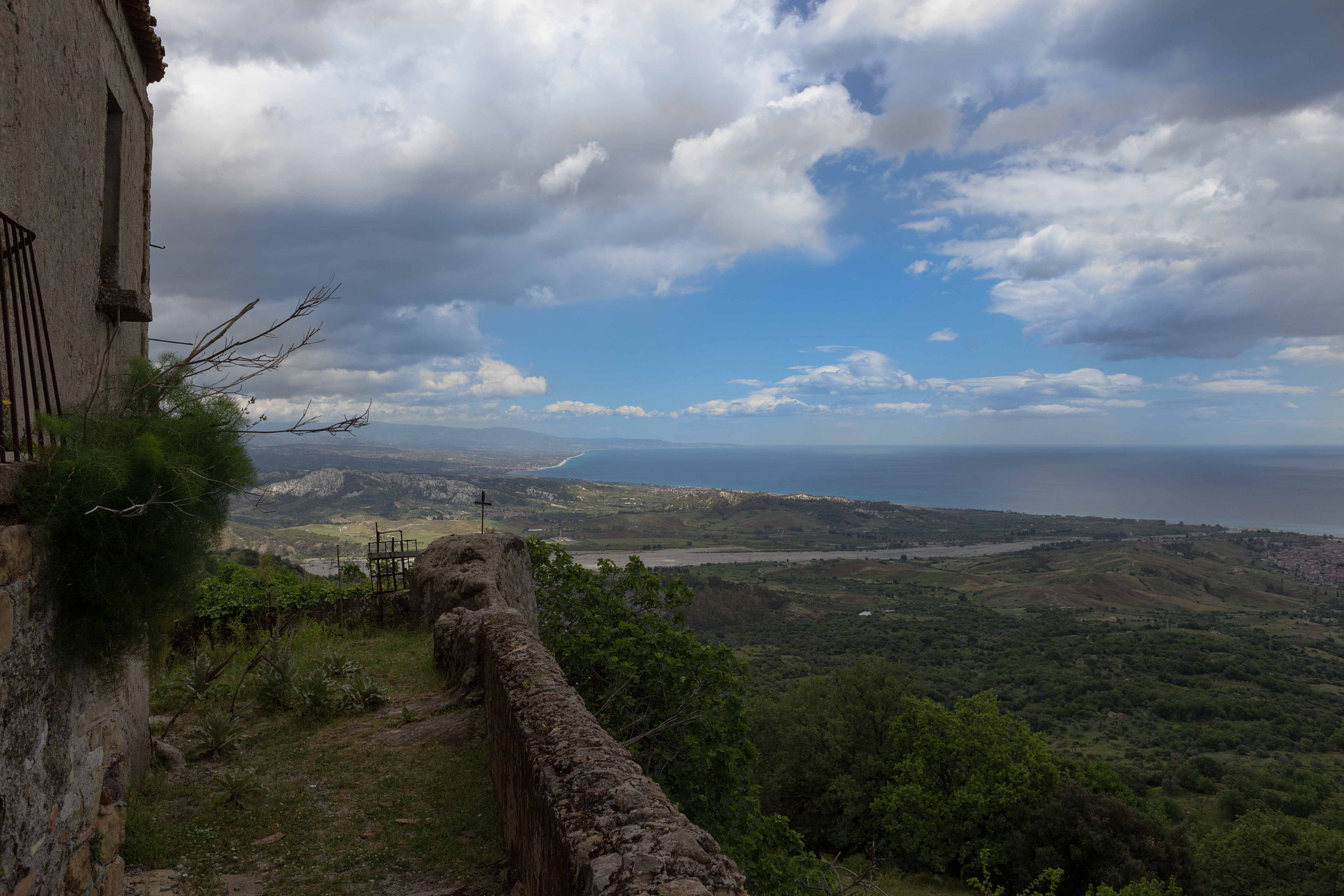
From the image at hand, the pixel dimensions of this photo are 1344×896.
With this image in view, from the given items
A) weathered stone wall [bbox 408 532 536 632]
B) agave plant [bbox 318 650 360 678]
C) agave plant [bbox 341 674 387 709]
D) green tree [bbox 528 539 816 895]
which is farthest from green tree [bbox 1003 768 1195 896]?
agave plant [bbox 318 650 360 678]

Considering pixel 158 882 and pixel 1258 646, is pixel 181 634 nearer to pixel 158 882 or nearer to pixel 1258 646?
pixel 158 882

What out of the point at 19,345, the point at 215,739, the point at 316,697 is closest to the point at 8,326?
the point at 19,345

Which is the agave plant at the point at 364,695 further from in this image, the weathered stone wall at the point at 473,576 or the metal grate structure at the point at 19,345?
the metal grate structure at the point at 19,345

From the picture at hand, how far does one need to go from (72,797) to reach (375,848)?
270cm

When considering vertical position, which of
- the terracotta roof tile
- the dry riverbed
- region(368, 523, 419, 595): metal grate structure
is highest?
the terracotta roof tile

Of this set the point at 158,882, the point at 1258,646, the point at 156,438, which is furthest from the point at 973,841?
the point at 1258,646

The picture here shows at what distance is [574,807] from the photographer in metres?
4.05

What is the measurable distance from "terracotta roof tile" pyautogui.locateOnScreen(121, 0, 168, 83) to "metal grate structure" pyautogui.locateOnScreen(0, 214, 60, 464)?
141 inches

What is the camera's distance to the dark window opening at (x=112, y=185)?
592 cm

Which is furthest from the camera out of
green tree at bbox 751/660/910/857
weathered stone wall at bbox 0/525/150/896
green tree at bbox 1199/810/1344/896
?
green tree at bbox 751/660/910/857

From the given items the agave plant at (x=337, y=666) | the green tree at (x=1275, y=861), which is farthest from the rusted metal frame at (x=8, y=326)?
the green tree at (x=1275, y=861)

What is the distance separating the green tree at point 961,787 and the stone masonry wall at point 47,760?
29.2 metres

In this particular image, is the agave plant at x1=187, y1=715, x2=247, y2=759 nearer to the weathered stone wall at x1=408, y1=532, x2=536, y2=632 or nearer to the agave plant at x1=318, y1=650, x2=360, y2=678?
the agave plant at x1=318, y1=650, x2=360, y2=678

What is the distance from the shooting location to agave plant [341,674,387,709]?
30.3ft
